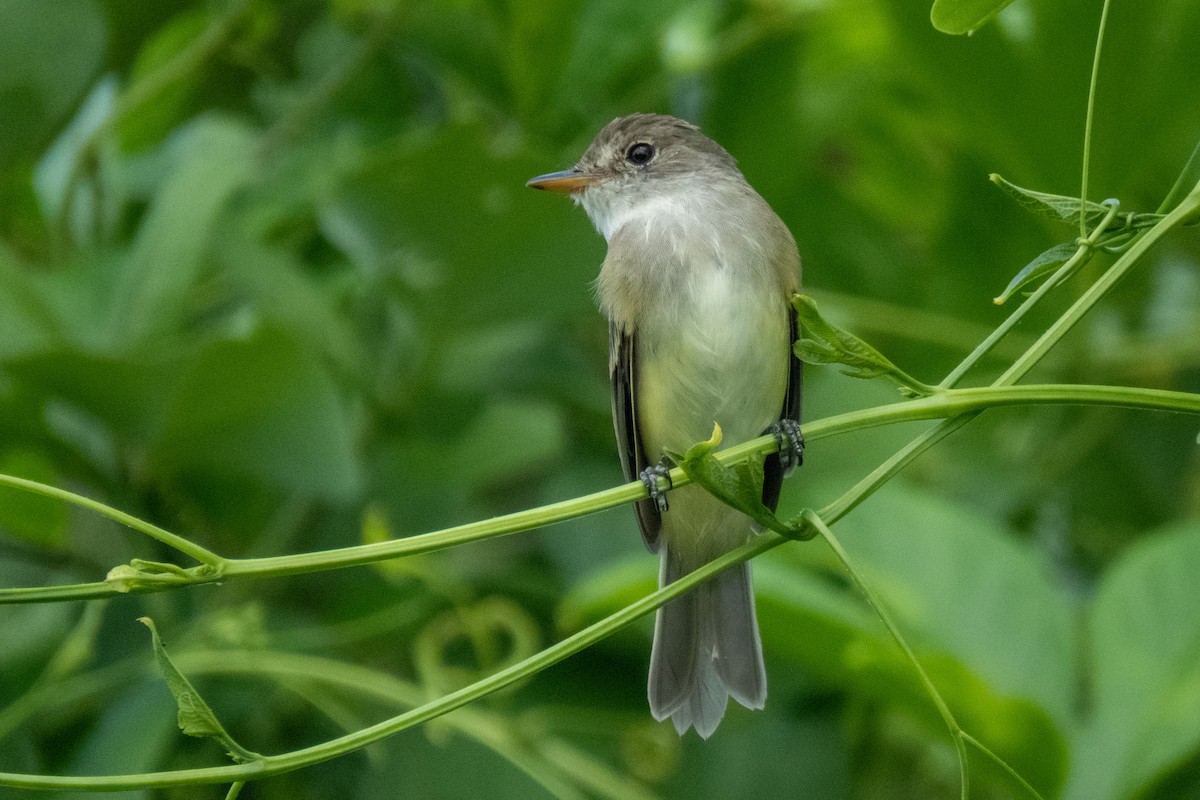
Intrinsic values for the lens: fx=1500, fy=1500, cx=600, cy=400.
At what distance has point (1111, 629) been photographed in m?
2.56

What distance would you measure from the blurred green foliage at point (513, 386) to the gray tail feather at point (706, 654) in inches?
3.2

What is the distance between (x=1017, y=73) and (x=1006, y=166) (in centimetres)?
19

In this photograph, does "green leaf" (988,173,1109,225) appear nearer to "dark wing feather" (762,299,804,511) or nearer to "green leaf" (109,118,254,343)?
"dark wing feather" (762,299,804,511)

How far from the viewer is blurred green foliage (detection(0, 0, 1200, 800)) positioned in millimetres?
2461

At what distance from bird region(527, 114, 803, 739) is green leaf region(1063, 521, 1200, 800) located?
1.99 feet

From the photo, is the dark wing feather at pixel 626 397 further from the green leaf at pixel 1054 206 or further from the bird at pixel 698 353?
the green leaf at pixel 1054 206

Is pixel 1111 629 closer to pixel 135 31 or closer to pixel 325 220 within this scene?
pixel 325 220

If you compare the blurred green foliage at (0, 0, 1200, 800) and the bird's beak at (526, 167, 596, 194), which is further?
the bird's beak at (526, 167, 596, 194)

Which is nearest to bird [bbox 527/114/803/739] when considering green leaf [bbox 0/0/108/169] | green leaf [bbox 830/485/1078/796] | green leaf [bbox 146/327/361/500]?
green leaf [bbox 830/485/1078/796]

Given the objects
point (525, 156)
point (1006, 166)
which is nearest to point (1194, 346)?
point (1006, 166)

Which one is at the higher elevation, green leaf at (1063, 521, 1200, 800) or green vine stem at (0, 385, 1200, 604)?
green vine stem at (0, 385, 1200, 604)

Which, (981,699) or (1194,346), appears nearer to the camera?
(981,699)

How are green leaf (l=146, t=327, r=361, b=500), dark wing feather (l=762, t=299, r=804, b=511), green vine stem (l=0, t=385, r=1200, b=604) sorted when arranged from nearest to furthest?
green vine stem (l=0, t=385, r=1200, b=604) → green leaf (l=146, t=327, r=361, b=500) → dark wing feather (l=762, t=299, r=804, b=511)

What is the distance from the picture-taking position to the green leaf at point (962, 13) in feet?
4.74
